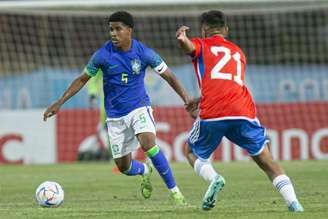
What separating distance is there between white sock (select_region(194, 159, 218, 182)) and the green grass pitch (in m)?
0.36

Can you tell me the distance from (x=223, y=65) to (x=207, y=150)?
90 cm

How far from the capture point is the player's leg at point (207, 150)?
9.59m

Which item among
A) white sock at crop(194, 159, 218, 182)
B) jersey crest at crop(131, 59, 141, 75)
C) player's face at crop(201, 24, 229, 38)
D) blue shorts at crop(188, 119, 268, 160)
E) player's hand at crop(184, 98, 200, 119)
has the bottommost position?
white sock at crop(194, 159, 218, 182)

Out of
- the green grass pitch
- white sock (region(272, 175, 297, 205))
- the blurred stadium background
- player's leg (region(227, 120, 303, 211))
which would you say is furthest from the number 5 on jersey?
the blurred stadium background

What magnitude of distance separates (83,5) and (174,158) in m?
4.17

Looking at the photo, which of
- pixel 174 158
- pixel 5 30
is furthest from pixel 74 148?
pixel 5 30

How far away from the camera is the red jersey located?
973cm

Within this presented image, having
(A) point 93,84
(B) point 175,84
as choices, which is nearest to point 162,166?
(B) point 175,84

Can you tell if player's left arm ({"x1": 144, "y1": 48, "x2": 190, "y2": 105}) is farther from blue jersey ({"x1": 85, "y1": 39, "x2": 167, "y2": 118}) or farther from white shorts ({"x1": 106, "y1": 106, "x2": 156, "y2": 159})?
white shorts ({"x1": 106, "y1": 106, "x2": 156, "y2": 159})

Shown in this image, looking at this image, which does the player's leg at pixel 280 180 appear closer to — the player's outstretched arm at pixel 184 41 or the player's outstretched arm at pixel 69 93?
the player's outstretched arm at pixel 184 41

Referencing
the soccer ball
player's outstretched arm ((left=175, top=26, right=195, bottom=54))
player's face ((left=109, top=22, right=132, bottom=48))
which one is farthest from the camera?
player's face ((left=109, top=22, right=132, bottom=48))

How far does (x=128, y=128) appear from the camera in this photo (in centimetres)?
1167

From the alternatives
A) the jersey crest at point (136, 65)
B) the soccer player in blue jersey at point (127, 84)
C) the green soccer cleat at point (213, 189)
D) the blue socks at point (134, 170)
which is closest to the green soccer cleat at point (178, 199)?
the soccer player in blue jersey at point (127, 84)

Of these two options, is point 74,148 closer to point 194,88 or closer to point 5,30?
point 194,88
